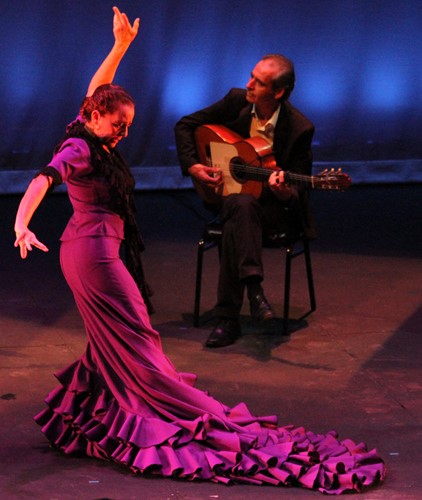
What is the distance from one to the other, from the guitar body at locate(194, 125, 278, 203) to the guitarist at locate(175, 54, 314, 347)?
4 cm

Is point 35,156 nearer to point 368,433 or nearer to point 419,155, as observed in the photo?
point 419,155

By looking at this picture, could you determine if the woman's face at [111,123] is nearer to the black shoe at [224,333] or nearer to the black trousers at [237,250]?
the black trousers at [237,250]

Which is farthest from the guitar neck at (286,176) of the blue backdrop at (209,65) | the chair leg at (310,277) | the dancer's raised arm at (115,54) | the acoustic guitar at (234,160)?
the blue backdrop at (209,65)

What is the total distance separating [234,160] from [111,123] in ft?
5.29

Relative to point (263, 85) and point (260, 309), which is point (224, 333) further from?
point (263, 85)

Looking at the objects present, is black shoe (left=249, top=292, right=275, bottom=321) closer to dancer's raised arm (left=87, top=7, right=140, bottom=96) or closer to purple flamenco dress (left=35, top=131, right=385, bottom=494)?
purple flamenco dress (left=35, top=131, right=385, bottom=494)

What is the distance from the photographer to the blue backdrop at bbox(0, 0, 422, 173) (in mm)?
8961

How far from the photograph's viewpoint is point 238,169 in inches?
206

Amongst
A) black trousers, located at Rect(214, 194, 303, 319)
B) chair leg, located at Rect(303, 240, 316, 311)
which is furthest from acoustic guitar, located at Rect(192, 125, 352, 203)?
chair leg, located at Rect(303, 240, 316, 311)

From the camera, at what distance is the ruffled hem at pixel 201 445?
137 inches

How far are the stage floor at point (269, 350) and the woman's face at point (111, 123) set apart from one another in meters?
1.11

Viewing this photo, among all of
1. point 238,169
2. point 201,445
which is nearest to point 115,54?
point 238,169

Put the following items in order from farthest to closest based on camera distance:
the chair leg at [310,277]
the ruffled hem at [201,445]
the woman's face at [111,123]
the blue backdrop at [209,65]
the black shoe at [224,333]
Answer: the blue backdrop at [209,65] < the chair leg at [310,277] < the black shoe at [224,333] < the woman's face at [111,123] < the ruffled hem at [201,445]

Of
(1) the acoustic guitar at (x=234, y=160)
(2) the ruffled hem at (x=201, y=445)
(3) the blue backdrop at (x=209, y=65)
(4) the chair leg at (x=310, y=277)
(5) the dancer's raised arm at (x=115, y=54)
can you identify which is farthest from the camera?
(3) the blue backdrop at (x=209, y=65)
